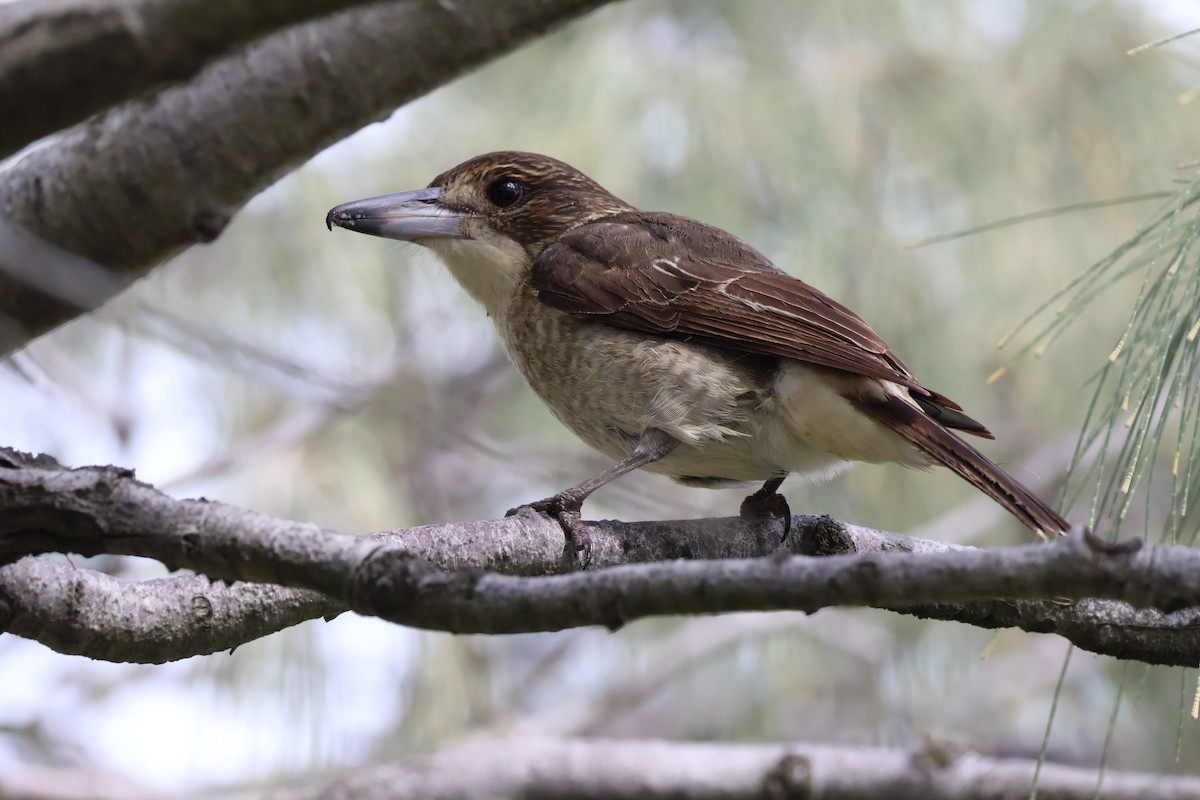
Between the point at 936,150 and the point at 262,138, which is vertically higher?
the point at 936,150

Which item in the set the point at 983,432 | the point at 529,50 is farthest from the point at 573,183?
the point at 529,50

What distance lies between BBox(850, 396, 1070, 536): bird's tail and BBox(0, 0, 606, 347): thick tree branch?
1.16 meters

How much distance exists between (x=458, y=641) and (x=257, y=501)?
924 millimetres

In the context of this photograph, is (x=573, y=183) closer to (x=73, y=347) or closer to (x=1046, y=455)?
(x=73, y=347)

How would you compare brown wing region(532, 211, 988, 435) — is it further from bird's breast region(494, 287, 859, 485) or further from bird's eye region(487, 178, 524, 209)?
bird's eye region(487, 178, 524, 209)

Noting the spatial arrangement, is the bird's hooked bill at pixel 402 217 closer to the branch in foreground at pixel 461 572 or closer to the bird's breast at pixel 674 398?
the bird's breast at pixel 674 398

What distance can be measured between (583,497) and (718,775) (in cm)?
109

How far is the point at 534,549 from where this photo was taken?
7.87 feet

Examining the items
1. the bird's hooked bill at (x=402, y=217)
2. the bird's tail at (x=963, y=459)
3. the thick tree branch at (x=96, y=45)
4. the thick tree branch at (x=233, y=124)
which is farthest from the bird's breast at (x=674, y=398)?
the thick tree branch at (x=96, y=45)

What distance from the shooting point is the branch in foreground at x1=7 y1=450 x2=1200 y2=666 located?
1.31 meters

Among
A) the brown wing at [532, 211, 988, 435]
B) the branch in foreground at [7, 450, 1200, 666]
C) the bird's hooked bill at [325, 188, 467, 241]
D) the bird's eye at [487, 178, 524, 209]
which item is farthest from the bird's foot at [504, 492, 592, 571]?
the bird's eye at [487, 178, 524, 209]

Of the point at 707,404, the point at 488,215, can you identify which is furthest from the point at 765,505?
the point at 488,215

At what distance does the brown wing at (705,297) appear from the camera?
2988 millimetres

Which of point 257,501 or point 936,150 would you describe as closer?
point 257,501
